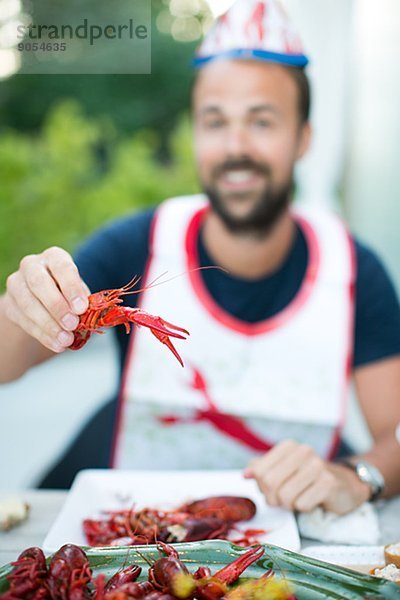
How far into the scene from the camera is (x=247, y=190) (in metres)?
1.93

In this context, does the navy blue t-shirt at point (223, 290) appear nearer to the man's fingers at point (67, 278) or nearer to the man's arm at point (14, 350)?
the man's arm at point (14, 350)

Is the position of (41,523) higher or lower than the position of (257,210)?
lower

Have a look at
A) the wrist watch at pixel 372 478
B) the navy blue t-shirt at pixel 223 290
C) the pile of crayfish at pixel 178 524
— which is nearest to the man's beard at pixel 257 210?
the navy blue t-shirt at pixel 223 290

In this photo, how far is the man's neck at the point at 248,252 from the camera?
2.00 meters

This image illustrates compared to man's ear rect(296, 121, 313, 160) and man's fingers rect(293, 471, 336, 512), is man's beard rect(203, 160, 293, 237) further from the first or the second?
man's fingers rect(293, 471, 336, 512)

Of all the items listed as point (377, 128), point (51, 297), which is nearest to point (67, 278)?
point (51, 297)

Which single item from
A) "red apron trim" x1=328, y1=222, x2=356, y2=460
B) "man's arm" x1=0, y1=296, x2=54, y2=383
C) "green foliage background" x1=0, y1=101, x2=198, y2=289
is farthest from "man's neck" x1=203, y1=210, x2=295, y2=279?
"green foliage background" x1=0, y1=101, x2=198, y2=289

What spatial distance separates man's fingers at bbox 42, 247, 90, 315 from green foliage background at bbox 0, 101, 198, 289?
3611 millimetres

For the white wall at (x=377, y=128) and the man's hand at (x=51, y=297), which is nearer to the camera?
the man's hand at (x=51, y=297)

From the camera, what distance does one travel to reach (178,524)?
3.77ft

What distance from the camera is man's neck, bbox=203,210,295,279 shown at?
200 centimetres

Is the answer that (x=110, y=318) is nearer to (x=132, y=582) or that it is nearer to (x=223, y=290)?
(x=132, y=582)

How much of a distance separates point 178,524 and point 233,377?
0.79 metres

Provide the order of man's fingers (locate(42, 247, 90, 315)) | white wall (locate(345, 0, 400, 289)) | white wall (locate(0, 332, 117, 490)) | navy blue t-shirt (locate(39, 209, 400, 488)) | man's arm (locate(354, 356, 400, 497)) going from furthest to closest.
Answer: white wall (locate(0, 332, 117, 490)) → white wall (locate(345, 0, 400, 289)) → navy blue t-shirt (locate(39, 209, 400, 488)) → man's arm (locate(354, 356, 400, 497)) → man's fingers (locate(42, 247, 90, 315))
